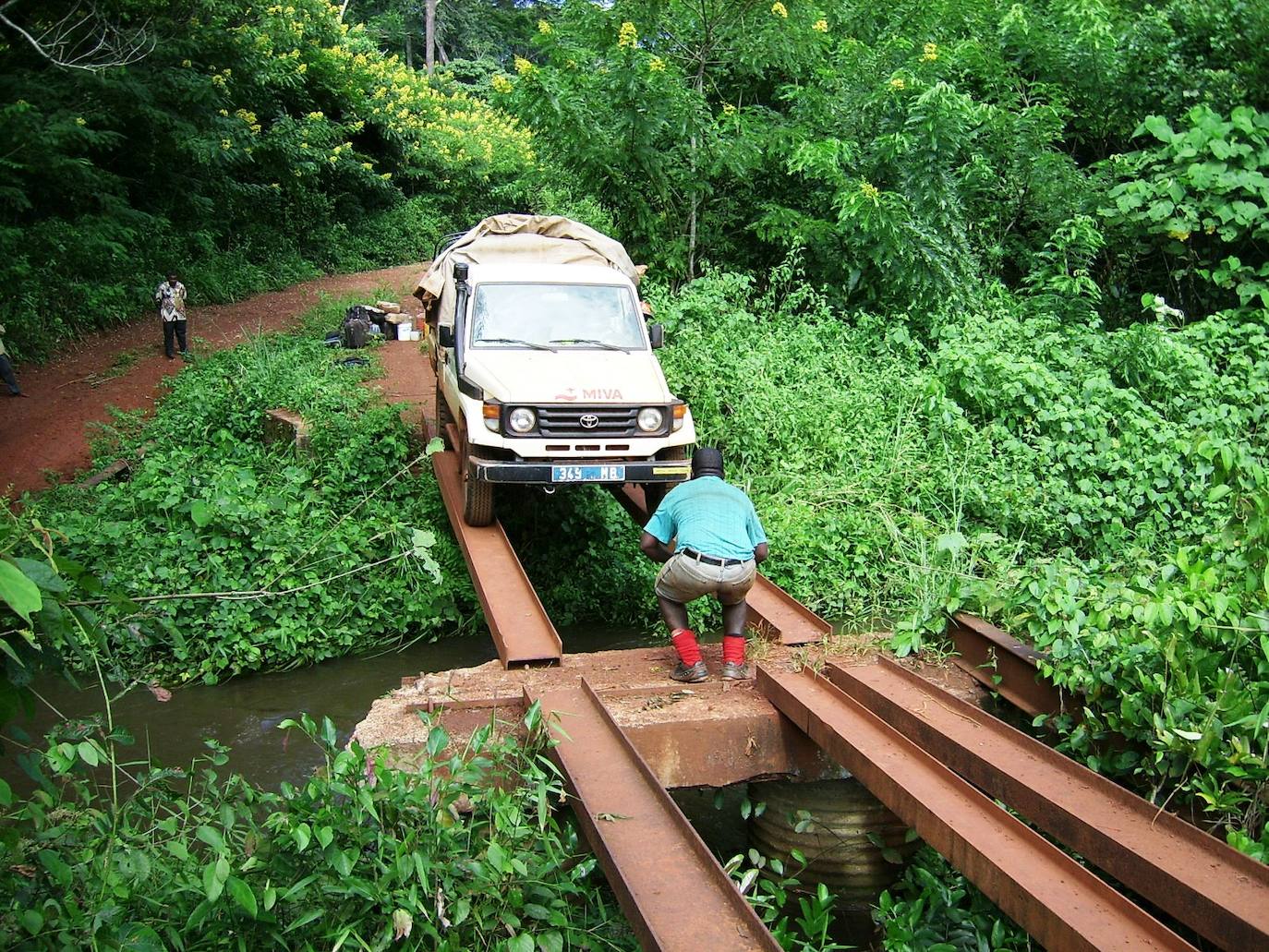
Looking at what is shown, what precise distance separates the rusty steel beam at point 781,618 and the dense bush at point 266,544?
2.36 metres

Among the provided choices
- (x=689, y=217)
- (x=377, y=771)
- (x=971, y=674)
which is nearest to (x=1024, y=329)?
(x=689, y=217)

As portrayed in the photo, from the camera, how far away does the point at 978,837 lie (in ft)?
14.7

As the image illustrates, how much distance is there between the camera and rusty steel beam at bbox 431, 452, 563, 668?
6.48 metres

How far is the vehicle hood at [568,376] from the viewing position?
8.00 m

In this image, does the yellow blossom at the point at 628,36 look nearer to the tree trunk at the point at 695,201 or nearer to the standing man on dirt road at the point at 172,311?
the tree trunk at the point at 695,201

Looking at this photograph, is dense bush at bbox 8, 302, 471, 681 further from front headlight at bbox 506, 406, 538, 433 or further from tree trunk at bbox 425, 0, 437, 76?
tree trunk at bbox 425, 0, 437, 76

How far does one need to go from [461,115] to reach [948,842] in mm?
30565

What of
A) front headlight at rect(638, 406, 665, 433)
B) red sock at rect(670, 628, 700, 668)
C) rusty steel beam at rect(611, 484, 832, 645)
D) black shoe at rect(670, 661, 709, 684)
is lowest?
black shoe at rect(670, 661, 709, 684)

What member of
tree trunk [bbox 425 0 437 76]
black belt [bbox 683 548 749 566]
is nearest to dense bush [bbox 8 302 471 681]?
black belt [bbox 683 548 749 566]

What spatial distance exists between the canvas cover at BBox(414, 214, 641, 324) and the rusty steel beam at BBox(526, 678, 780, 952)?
5679 millimetres

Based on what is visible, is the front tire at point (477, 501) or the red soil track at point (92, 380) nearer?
the front tire at point (477, 501)

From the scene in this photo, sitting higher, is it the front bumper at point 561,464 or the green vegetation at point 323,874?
the front bumper at point 561,464

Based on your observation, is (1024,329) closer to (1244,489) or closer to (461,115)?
(1244,489)

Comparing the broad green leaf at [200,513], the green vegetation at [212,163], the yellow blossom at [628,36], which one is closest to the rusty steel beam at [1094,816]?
the broad green leaf at [200,513]
